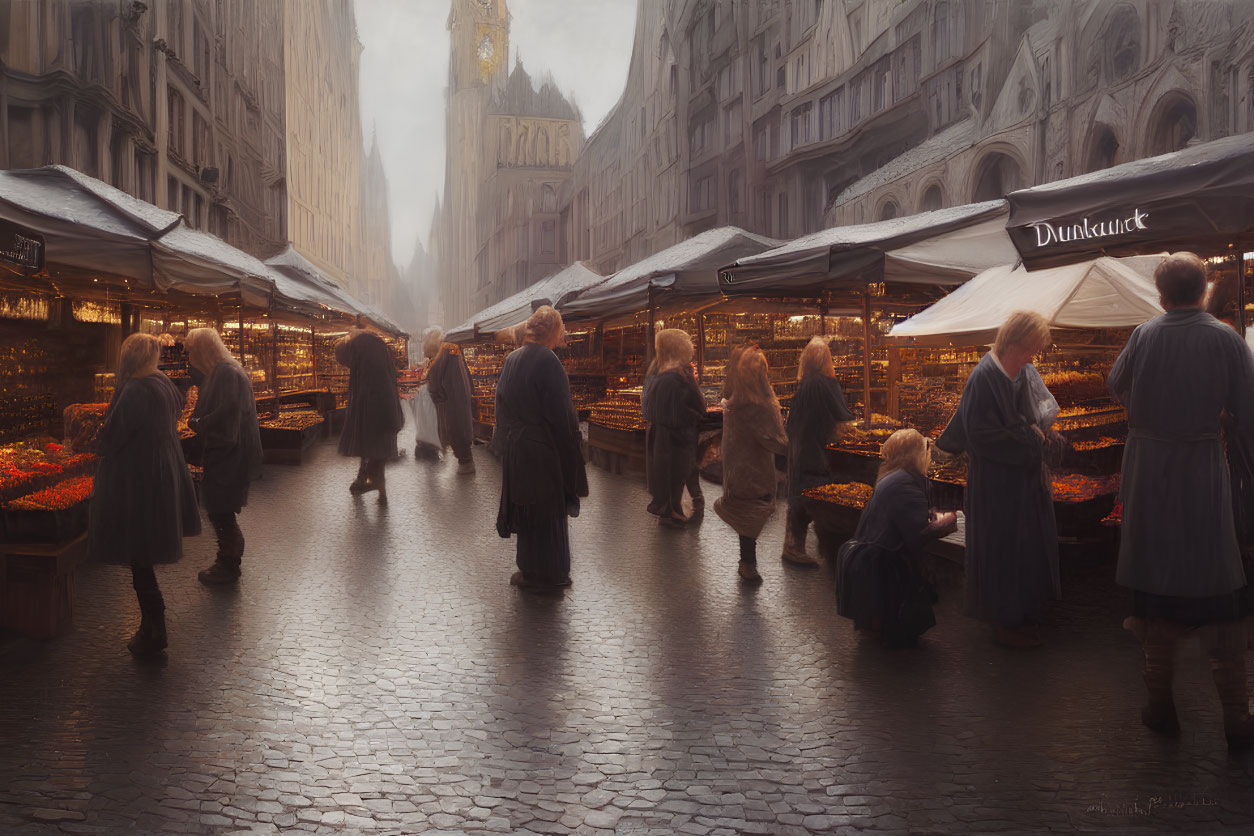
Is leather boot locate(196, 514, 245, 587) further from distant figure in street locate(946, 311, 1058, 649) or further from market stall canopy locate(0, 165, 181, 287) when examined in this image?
distant figure in street locate(946, 311, 1058, 649)

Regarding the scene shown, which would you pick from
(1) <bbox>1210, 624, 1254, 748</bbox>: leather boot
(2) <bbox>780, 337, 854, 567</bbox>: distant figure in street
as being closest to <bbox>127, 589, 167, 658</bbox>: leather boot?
(2) <bbox>780, 337, 854, 567</bbox>: distant figure in street

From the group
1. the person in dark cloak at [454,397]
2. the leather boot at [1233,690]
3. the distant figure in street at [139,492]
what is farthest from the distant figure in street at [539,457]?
the person in dark cloak at [454,397]

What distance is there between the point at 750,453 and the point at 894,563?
1.86 metres

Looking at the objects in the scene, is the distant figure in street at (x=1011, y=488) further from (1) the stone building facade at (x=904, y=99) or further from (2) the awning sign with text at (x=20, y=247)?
(1) the stone building facade at (x=904, y=99)

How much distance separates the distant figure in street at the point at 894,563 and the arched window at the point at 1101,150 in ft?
31.4

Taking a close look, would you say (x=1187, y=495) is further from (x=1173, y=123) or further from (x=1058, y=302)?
(x=1173, y=123)

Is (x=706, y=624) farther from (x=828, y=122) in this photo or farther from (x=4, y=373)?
(x=828, y=122)

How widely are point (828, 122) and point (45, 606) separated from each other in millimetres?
21067

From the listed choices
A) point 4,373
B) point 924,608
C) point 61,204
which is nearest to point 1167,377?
point 924,608

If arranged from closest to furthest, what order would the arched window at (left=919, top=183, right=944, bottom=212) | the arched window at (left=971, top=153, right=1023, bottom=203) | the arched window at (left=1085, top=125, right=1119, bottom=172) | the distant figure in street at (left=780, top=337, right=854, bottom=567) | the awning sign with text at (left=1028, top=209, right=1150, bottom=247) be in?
1. the awning sign with text at (left=1028, top=209, right=1150, bottom=247)
2. the distant figure in street at (left=780, top=337, right=854, bottom=567)
3. the arched window at (left=1085, top=125, right=1119, bottom=172)
4. the arched window at (left=971, top=153, right=1023, bottom=203)
5. the arched window at (left=919, top=183, right=944, bottom=212)

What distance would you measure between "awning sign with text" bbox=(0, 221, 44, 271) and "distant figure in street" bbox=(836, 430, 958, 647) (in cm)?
511

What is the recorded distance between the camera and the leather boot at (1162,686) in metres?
3.68

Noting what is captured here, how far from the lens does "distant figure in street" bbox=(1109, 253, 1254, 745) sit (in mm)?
3613

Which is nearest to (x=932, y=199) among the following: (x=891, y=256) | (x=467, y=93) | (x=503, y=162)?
(x=891, y=256)
